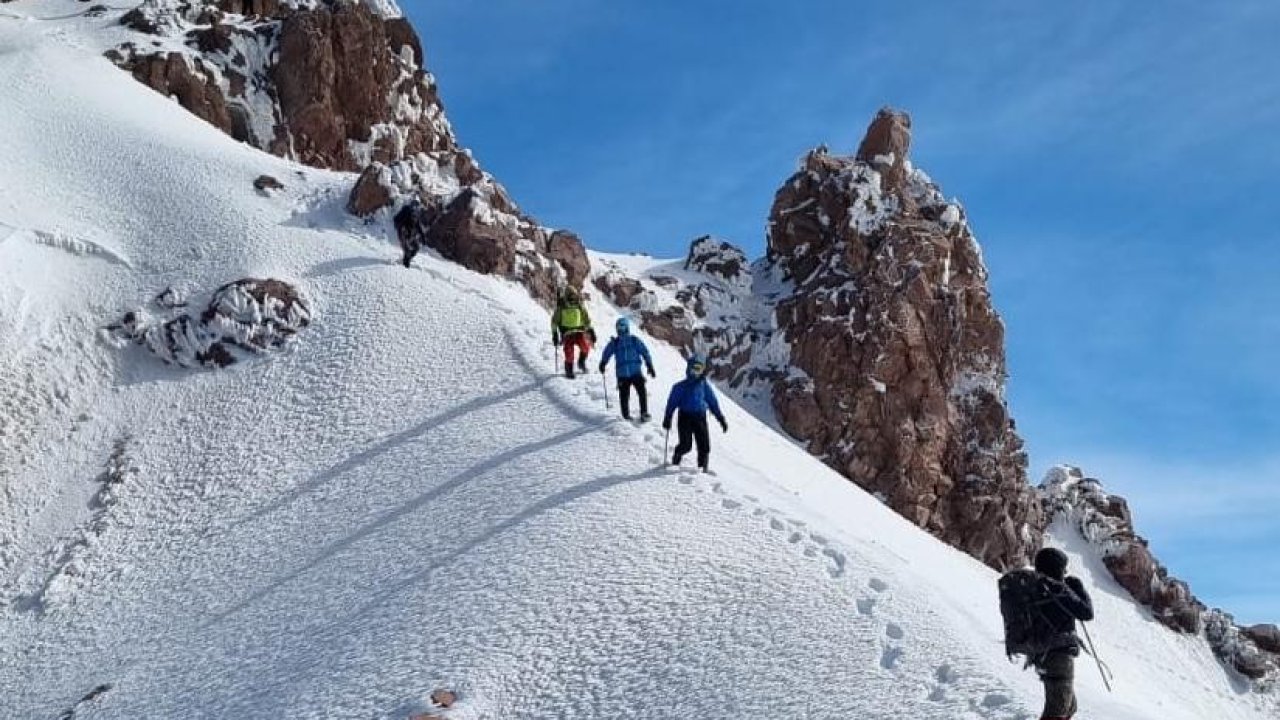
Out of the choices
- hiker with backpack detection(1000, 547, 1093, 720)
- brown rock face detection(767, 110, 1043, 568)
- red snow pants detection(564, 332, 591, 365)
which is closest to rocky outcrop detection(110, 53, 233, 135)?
red snow pants detection(564, 332, 591, 365)

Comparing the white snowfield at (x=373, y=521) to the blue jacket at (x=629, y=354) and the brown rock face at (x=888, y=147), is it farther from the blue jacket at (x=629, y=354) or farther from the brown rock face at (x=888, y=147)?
the brown rock face at (x=888, y=147)

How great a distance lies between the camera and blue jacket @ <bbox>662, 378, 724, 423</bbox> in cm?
2239

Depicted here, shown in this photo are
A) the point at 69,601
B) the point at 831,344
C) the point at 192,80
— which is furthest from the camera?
the point at 831,344

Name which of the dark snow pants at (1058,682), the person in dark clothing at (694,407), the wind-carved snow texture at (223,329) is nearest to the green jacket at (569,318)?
the person in dark clothing at (694,407)

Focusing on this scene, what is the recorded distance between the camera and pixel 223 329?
33.5 meters

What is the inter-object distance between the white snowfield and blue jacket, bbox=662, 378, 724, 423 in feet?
4.41

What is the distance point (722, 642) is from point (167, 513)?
53.4 feet

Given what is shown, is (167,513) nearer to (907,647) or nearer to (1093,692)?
(907,647)

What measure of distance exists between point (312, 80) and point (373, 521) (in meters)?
39.7

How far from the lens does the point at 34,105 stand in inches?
1838

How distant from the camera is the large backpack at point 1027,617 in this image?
37.2 feet

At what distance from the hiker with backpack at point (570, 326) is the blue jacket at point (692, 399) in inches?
305

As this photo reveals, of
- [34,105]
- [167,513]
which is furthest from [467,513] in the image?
[34,105]

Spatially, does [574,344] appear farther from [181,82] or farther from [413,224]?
[181,82]
